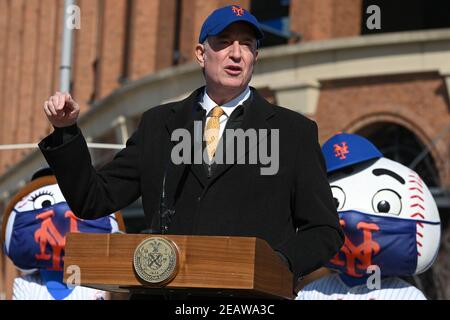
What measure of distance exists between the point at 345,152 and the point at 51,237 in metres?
1.95

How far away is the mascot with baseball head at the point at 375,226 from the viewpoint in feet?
21.8

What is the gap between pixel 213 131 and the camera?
3.69 m

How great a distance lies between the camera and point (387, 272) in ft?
21.9

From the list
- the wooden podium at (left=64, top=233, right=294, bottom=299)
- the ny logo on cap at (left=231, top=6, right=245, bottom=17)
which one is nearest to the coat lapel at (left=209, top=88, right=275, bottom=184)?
the ny logo on cap at (left=231, top=6, right=245, bottom=17)

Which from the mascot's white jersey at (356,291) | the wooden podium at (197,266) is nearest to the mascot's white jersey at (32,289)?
the mascot's white jersey at (356,291)

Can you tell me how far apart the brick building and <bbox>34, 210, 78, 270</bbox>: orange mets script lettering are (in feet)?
15.7

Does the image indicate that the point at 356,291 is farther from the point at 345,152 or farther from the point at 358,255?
the point at 345,152

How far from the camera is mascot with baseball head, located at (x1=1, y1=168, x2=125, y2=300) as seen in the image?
7.43 metres

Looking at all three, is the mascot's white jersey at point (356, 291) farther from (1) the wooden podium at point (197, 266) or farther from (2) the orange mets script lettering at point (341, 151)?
(1) the wooden podium at point (197, 266)

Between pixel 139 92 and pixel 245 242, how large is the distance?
1852 cm

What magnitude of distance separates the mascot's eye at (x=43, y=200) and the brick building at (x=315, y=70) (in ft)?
15.2

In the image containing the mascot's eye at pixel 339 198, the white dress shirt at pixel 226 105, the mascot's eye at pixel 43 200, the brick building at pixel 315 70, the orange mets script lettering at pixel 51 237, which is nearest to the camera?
the white dress shirt at pixel 226 105

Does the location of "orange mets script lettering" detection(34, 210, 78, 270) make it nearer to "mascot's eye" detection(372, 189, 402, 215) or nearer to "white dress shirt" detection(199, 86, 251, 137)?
"mascot's eye" detection(372, 189, 402, 215)
